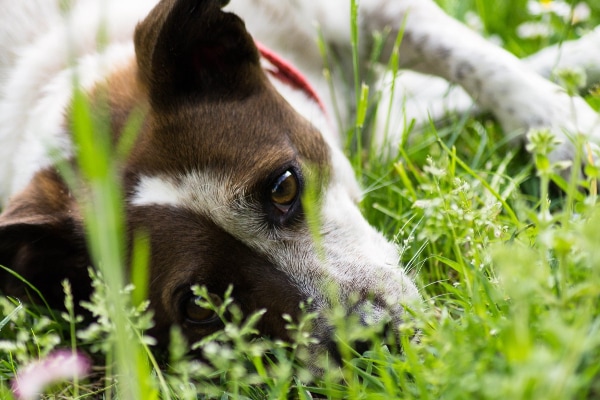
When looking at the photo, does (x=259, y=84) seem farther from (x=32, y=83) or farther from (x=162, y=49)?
(x=32, y=83)

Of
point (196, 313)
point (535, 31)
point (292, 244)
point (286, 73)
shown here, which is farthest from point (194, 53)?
point (535, 31)

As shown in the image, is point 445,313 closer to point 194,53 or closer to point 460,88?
point 194,53

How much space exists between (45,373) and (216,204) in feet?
2.08

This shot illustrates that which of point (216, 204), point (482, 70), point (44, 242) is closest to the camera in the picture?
point (216, 204)

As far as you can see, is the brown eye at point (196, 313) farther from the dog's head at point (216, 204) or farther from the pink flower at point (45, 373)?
the pink flower at point (45, 373)

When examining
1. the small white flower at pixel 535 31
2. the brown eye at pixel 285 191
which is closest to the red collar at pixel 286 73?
the brown eye at pixel 285 191

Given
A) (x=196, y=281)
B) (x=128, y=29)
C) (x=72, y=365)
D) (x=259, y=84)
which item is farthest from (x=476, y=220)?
(x=128, y=29)

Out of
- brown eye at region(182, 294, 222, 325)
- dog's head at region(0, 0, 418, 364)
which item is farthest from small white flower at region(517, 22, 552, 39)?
brown eye at region(182, 294, 222, 325)

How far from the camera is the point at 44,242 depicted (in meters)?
2.36

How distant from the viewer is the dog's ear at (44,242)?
2301mm

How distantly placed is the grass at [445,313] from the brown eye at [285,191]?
0.35 metres

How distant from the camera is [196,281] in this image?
2.09 metres

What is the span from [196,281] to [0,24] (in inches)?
64.0

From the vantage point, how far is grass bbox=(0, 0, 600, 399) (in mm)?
1071
